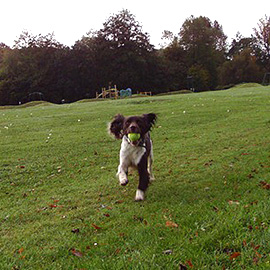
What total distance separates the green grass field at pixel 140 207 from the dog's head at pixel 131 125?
2.98ft

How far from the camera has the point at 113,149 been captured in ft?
26.7

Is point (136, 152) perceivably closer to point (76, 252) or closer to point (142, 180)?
point (142, 180)

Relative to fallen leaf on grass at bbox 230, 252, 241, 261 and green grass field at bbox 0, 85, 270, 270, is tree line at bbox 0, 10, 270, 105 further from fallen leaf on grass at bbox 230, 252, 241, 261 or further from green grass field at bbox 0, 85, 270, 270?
fallen leaf on grass at bbox 230, 252, 241, 261

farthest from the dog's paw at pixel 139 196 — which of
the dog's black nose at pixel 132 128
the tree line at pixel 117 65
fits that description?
the tree line at pixel 117 65

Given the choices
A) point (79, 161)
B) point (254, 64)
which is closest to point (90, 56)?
A: point (254, 64)

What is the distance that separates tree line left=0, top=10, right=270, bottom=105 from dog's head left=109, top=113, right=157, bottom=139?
139 ft

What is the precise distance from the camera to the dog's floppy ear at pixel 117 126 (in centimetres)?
532

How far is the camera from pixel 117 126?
537 cm

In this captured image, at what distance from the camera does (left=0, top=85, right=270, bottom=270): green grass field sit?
2879 millimetres

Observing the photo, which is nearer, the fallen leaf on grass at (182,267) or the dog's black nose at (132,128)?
the fallen leaf on grass at (182,267)

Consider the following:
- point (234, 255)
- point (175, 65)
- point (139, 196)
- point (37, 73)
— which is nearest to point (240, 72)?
point (175, 65)

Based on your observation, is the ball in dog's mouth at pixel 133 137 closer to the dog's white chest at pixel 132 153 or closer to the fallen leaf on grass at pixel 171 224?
the dog's white chest at pixel 132 153

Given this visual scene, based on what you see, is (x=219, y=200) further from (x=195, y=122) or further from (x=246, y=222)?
(x=195, y=122)

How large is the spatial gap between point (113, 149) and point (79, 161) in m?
1.26
